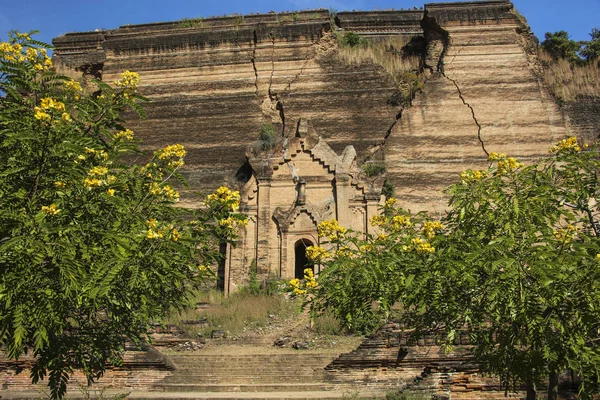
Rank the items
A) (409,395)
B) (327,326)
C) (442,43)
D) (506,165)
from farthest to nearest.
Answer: (442,43)
(327,326)
(409,395)
(506,165)

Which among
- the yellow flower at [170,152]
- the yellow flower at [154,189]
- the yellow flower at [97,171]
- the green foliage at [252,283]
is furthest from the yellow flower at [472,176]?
the green foliage at [252,283]

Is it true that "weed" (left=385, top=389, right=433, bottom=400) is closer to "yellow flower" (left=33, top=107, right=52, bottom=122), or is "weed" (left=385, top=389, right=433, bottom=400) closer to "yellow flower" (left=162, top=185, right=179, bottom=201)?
"yellow flower" (left=162, top=185, right=179, bottom=201)

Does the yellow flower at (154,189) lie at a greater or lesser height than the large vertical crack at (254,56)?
lesser

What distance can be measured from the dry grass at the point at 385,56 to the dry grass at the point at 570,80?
6207mm

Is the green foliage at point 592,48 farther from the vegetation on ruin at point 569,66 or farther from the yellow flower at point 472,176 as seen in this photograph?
the yellow flower at point 472,176

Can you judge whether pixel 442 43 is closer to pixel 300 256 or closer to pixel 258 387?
pixel 300 256

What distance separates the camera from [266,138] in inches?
1056

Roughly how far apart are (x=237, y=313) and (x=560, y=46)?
2262cm

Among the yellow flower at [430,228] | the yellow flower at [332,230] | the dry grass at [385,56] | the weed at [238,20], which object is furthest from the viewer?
the weed at [238,20]

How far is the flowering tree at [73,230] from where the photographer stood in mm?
6723

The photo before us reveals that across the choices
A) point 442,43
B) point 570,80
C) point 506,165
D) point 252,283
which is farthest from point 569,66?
point 506,165

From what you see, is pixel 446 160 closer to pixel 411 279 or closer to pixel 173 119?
pixel 173 119

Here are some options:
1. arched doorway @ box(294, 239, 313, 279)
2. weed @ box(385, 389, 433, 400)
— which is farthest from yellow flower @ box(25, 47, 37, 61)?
arched doorway @ box(294, 239, 313, 279)

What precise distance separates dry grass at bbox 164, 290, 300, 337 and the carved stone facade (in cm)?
121
